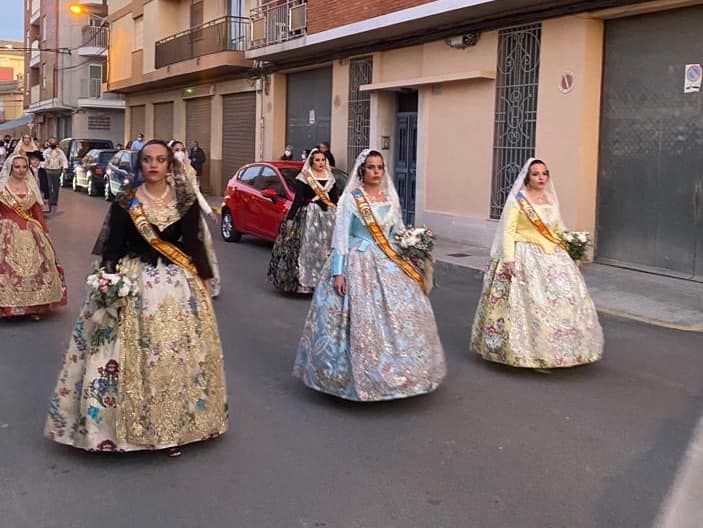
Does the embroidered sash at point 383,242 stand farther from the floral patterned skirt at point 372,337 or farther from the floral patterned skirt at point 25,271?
the floral patterned skirt at point 25,271

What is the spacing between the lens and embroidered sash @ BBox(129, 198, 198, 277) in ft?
14.6

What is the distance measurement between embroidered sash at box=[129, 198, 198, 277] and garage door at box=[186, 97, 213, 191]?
22169 mm

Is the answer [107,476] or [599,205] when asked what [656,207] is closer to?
[599,205]

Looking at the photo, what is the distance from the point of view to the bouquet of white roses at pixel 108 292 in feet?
14.0

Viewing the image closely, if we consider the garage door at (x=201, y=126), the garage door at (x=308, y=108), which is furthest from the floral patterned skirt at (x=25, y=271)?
the garage door at (x=201, y=126)

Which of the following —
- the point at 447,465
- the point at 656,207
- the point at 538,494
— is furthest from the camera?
the point at 656,207

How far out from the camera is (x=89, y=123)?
46188 mm

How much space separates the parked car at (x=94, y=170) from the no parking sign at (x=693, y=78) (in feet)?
61.1

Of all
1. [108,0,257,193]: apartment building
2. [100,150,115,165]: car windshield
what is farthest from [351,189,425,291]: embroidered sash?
[100,150,115,165]: car windshield

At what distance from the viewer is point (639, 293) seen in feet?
33.2

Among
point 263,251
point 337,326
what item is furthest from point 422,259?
point 263,251

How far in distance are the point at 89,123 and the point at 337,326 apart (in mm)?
44046

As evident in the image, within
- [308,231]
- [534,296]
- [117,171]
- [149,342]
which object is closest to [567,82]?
[308,231]

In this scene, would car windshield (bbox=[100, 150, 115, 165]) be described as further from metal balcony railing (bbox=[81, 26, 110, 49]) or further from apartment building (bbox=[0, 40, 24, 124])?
apartment building (bbox=[0, 40, 24, 124])
